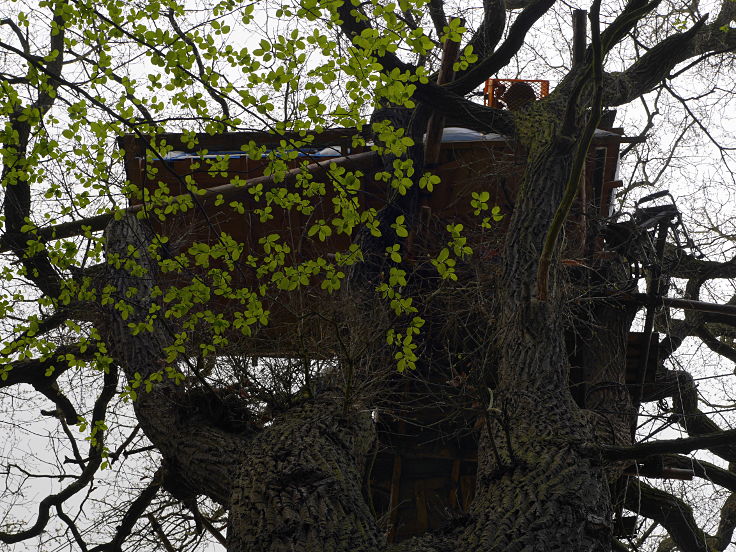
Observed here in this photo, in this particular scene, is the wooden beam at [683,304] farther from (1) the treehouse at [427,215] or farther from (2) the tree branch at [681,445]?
(2) the tree branch at [681,445]

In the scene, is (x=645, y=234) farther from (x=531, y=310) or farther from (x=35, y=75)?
(x=35, y=75)

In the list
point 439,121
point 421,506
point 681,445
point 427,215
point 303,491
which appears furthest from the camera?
point 427,215

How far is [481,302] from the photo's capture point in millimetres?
7082

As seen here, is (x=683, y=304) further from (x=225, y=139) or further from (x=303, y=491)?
(x=225, y=139)

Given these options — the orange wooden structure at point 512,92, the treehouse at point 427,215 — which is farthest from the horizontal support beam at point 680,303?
the orange wooden structure at point 512,92

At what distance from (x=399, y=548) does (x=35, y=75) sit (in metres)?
3.99

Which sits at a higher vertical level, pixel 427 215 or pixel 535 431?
pixel 427 215

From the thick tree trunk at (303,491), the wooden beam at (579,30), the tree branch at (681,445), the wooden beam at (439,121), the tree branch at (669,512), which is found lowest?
the tree branch at (669,512)

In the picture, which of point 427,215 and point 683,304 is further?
point 427,215

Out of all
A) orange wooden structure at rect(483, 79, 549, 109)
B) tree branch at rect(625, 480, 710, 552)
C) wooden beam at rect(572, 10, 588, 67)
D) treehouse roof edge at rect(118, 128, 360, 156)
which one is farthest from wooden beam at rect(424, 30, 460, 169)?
tree branch at rect(625, 480, 710, 552)

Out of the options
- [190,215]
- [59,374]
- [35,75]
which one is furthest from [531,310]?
[59,374]

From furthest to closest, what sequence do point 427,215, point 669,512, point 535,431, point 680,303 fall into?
point 427,215 < point 669,512 < point 680,303 < point 535,431

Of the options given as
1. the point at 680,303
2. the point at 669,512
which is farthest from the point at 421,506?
the point at 680,303

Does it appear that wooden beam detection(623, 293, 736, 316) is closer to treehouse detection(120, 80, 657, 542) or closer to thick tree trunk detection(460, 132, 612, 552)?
treehouse detection(120, 80, 657, 542)
